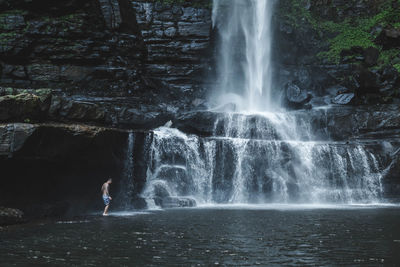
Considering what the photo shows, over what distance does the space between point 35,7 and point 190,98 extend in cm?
1594

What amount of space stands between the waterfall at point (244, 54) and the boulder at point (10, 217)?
24477 millimetres

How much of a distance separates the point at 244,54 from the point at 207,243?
32363 millimetres

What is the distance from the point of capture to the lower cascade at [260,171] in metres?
22.0

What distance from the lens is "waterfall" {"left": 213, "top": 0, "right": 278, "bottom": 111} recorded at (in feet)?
121

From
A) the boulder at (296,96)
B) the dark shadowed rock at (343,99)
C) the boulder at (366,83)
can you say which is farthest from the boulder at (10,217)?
the boulder at (366,83)

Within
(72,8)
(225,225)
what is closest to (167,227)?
(225,225)

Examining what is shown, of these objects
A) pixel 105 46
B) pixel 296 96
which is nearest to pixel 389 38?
pixel 296 96

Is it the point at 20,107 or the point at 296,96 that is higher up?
the point at 296,96

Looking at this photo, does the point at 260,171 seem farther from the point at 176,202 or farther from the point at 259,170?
the point at 176,202

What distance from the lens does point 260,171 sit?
899 inches

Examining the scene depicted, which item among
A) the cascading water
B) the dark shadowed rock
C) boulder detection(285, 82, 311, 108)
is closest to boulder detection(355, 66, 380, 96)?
the dark shadowed rock

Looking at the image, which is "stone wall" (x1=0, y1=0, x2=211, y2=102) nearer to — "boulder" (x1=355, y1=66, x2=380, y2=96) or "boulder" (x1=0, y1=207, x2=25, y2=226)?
"boulder" (x1=355, y1=66, x2=380, y2=96)

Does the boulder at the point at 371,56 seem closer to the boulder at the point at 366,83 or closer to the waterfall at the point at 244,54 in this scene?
the boulder at the point at 366,83

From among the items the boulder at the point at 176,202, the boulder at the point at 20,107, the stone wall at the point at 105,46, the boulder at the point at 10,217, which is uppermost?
the stone wall at the point at 105,46
